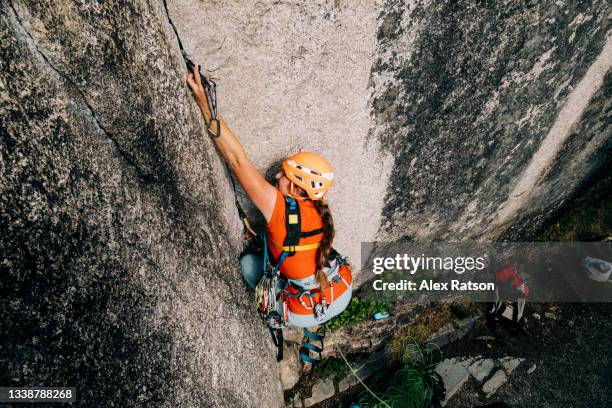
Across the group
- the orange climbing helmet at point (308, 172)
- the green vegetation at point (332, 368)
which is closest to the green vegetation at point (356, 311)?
the green vegetation at point (332, 368)

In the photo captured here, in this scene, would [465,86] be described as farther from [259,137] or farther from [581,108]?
[581,108]

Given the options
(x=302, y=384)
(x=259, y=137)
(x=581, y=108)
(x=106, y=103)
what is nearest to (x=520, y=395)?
(x=302, y=384)

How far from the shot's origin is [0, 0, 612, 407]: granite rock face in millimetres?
1269

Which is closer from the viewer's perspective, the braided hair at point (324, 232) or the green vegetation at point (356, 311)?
the braided hair at point (324, 232)

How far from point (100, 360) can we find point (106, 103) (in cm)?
→ 103

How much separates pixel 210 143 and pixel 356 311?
3.13 metres

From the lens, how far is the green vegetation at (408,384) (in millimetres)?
4652

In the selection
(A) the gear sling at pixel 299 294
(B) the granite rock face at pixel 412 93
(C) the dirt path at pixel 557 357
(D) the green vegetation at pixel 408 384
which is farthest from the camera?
(C) the dirt path at pixel 557 357

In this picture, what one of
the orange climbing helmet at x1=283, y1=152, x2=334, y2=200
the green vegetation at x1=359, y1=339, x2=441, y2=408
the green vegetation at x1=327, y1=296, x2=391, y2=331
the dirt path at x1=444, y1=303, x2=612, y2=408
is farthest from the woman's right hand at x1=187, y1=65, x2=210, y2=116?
the dirt path at x1=444, y1=303, x2=612, y2=408

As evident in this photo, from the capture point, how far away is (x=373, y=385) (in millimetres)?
5043

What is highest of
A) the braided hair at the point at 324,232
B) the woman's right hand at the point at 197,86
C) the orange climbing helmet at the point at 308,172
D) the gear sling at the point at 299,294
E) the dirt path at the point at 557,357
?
the woman's right hand at the point at 197,86

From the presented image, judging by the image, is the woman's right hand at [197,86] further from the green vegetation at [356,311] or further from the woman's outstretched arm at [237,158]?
the green vegetation at [356,311]

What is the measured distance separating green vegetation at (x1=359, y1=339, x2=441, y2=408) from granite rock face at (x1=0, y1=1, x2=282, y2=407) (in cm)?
295

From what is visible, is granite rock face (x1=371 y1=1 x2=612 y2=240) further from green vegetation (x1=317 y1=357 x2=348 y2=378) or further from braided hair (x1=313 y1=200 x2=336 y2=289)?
green vegetation (x1=317 y1=357 x2=348 y2=378)
